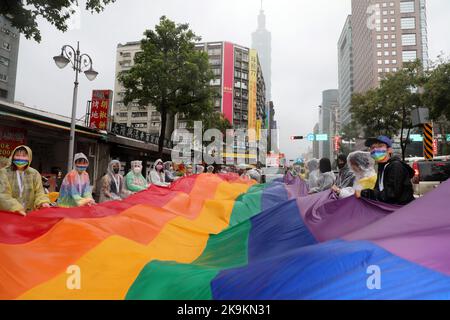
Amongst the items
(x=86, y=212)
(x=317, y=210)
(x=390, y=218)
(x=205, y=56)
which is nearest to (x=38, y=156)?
(x=205, y=56)

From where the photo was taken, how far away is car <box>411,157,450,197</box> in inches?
563

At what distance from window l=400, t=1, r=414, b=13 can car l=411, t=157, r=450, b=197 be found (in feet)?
345

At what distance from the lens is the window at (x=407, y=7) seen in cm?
10029

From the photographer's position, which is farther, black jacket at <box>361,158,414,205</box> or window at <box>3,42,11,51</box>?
window at <box>3,42,11,51</box>

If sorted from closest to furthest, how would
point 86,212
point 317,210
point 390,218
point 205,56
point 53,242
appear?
point 390,218
point 53,242
point 317,210
point 86,212
point 205,56

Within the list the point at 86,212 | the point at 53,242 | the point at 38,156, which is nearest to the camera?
the point at 53,242

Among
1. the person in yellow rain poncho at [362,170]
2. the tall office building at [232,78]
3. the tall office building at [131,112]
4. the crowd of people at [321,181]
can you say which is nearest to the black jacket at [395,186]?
the crowd of people at [321,181]

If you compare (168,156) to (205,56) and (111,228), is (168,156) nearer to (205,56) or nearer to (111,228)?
(205,56)

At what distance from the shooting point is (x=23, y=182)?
528 centimetres

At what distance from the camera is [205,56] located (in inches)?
925

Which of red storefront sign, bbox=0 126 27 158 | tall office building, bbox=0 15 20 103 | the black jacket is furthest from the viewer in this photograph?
tall office building, bbox=0 15 20 103

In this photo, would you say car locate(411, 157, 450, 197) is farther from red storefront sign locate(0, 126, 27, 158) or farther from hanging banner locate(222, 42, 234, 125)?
hanging banner locate(222, 42, 234, 125)

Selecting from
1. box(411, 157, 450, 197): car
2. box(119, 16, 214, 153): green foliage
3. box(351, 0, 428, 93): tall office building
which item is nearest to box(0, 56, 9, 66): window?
box(119, 16, 214, 153): green foliage
